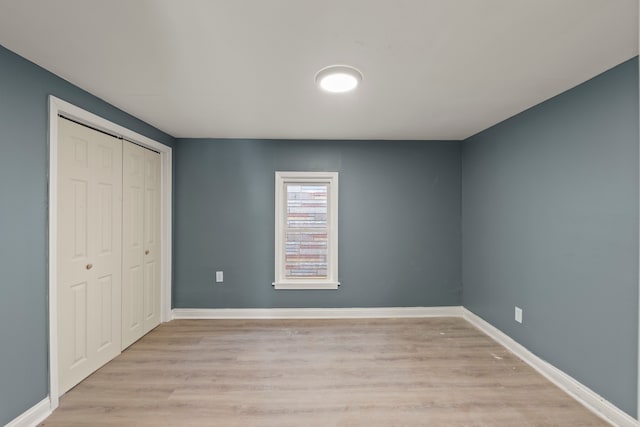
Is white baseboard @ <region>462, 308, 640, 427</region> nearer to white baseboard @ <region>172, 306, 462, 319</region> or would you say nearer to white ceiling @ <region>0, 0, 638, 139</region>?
white baseboard @ <region>172, 306, 462, 319</region>

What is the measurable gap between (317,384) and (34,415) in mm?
1873

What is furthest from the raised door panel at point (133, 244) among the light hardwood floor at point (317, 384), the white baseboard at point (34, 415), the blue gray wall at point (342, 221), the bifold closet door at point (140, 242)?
the white baseboard at point (34, 415)

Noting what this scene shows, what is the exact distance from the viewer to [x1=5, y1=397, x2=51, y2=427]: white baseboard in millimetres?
1664

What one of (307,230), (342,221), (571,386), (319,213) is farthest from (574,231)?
(307,230)

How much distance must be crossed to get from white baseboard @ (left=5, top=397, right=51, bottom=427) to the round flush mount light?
287cm

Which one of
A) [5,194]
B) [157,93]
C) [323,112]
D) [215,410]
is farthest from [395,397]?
[157,93]

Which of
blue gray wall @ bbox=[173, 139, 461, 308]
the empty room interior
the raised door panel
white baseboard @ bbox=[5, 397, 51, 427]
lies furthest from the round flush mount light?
white baseboard @ bbox=[5, 397, 51, 427]

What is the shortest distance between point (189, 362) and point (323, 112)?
2644 mm

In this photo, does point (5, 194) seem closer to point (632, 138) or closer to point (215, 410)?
point (215, 410)

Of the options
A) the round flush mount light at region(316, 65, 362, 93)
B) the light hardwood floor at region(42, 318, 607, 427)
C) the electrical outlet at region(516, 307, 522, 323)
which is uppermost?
the round flush mount light at region(316, 65, 362, 93)

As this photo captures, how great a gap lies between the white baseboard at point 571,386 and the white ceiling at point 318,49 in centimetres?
224

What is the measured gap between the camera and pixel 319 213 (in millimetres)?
3684

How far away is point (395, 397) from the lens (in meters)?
2.03

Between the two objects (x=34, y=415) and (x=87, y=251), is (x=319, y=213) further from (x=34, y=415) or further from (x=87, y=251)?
(x=34, y=415)
